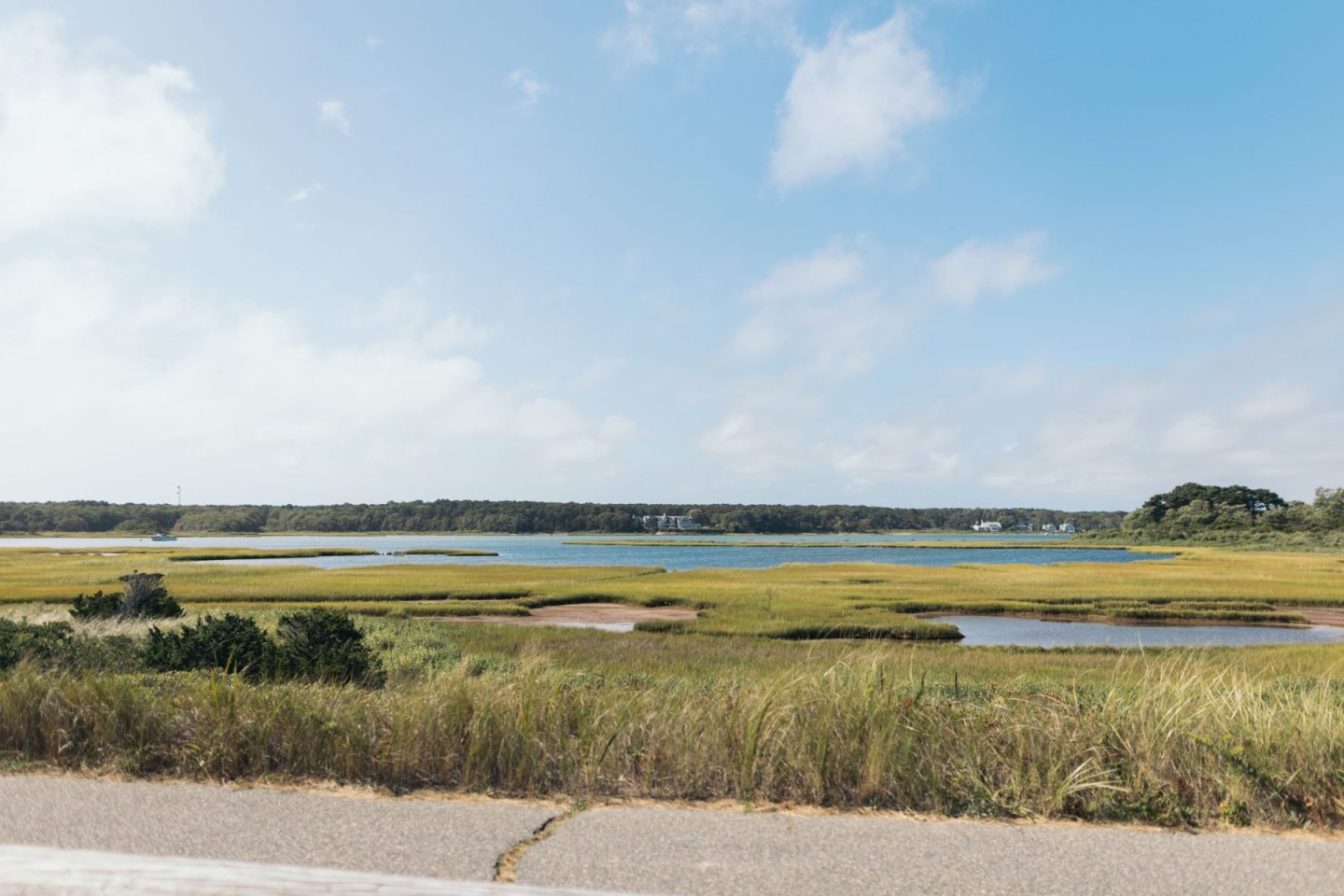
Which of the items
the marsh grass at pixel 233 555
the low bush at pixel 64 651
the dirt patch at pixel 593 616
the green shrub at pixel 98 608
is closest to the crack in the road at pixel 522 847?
the low bush at pixel 64 651

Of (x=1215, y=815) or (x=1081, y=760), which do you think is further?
(x=1081, y=760)

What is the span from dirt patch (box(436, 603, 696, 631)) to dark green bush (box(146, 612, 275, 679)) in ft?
65.1

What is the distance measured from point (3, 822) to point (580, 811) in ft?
13.9

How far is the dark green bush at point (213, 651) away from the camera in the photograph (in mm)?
15367

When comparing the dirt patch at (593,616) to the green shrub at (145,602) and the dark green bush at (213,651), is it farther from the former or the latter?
the dark green bush at (213,651)

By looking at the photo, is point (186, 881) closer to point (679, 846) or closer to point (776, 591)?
point (679, 846)

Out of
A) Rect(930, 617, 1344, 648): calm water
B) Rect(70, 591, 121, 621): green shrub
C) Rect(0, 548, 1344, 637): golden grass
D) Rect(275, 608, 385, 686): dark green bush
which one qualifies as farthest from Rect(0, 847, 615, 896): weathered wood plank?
Rect(930, 617, 1344, 648): calm water

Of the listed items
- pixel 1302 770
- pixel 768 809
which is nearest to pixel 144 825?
pixel 768 809

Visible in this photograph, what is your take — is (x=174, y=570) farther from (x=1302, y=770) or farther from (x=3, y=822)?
(x=1302, y=770)

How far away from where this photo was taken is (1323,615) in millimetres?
43750

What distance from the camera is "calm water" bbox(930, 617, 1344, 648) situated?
33281 mm

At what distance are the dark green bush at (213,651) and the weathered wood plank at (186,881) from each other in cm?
1169

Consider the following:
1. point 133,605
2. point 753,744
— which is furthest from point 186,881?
point 133,605

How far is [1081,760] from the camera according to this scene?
780 cm
